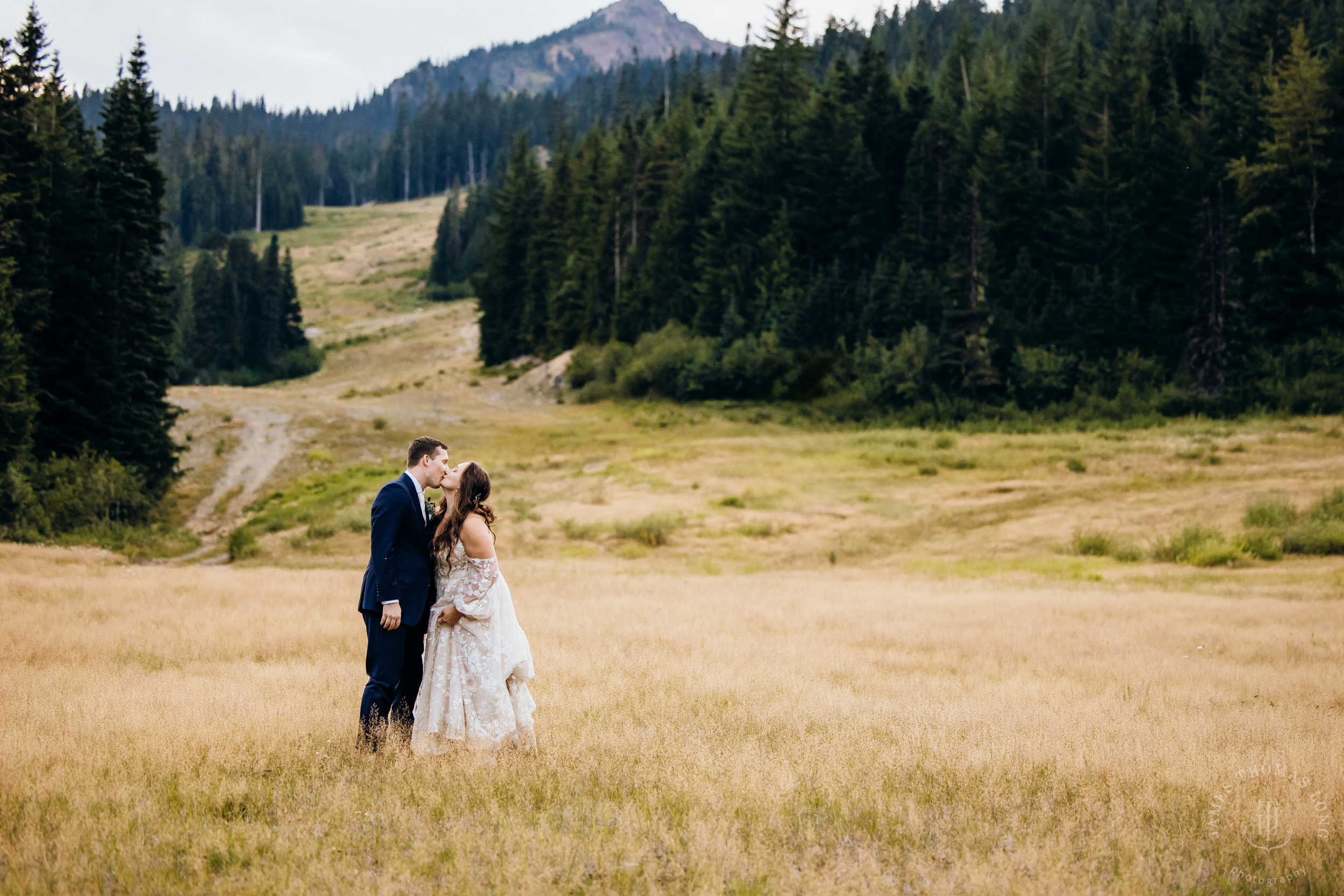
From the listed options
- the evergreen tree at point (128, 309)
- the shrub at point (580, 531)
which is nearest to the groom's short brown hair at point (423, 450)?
the shrub at point (580, 531)

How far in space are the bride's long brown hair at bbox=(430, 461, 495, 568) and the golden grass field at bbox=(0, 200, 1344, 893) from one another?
1582mm

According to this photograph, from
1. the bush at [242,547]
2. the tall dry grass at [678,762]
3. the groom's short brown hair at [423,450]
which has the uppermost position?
the groom's short brown hair at [423,450]

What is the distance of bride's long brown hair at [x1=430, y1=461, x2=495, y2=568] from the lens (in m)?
6.54

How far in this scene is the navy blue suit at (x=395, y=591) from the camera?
657cm

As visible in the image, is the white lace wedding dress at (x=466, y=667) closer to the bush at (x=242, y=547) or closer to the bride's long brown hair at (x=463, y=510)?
the bride's long brown hair at (x=463, y=510)

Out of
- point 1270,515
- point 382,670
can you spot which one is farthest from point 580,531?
point 382,670

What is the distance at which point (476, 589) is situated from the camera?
262 inches

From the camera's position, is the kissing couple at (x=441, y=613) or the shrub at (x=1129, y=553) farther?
the shrub at (x=1129, y=553)

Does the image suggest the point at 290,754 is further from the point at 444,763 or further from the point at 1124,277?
the point at 1124,277

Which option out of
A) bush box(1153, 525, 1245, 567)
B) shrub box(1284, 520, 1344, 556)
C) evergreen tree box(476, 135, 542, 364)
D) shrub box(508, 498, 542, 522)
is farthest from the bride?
evergreen tree box(476, 135, 542, 364)

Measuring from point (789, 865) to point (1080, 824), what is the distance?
80.7 inches

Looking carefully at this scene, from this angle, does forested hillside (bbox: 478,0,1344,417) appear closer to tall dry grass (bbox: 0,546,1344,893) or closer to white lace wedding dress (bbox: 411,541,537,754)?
tall dry grass (bbox: 0,546,1344,893)

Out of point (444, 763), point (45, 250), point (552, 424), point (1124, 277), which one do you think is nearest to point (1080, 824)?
point (444, 763)

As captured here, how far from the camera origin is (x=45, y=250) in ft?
102
